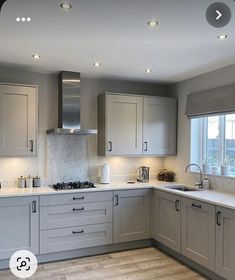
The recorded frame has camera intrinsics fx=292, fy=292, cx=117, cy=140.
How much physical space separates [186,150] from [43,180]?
7.09 feet

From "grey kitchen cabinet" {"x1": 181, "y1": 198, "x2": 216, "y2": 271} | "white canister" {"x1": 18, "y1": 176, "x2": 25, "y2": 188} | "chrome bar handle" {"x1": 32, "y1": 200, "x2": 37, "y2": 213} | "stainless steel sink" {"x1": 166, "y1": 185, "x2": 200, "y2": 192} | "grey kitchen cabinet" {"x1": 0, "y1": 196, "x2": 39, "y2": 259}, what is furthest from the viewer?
"stainless steel sink" {"x1": 166, "y1": 185, "x2": 200, "y2": 192}

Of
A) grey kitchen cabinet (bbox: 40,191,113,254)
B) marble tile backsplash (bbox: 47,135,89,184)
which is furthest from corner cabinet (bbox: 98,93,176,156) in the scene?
grey kitchen cabinet (bbox: 40,191,113,254)

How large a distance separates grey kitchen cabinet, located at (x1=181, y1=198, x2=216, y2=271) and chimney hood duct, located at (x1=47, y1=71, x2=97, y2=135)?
1.61m

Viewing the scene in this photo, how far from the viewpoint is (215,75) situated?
12.8ft

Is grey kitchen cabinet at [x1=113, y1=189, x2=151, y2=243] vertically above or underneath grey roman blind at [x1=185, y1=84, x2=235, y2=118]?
underneath

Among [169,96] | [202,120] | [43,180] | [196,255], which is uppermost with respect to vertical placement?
[169,96]

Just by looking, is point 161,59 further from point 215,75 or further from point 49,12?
point 49,12

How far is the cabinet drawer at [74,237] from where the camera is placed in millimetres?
3594

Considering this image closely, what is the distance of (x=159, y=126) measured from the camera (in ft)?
15.0

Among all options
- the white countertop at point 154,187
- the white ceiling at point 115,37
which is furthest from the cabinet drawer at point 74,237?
the white ceiling at point 115,37

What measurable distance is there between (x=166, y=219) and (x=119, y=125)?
1471mm

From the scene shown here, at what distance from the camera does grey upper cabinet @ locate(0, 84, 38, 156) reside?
3646 mm

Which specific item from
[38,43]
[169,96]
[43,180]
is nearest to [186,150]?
[169,96]
